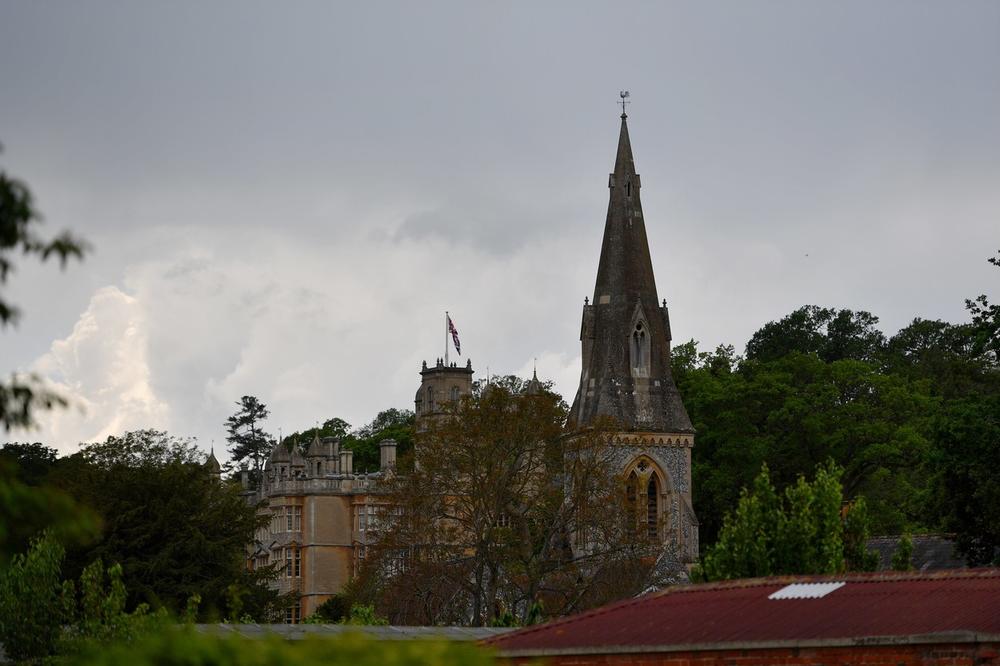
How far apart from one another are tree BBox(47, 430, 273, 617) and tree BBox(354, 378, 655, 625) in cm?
489

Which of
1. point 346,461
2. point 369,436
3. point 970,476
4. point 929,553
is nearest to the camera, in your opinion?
point 970,476

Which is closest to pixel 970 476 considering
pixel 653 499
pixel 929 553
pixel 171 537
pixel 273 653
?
pixel 929 553

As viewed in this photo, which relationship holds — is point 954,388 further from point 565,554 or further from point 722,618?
point 722,618

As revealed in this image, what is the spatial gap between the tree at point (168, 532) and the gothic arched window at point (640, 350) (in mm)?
32150

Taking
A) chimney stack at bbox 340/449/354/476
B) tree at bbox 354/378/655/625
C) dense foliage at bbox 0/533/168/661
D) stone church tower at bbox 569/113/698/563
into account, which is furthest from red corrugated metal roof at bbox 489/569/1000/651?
chimney stack at bbox 340/449/354/476

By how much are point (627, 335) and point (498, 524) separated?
107ft

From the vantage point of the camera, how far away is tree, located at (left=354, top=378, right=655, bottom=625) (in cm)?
5816

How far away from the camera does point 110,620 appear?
31.1m

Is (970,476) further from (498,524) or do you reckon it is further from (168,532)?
(168,532)

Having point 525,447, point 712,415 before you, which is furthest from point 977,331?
point 712,415

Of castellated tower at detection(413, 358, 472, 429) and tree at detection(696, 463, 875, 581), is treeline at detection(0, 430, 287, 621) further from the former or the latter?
castellated tower at detection(413, 358, 472, 429)

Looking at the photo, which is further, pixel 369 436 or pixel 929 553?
pixel 369 436

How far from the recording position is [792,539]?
3919 cm

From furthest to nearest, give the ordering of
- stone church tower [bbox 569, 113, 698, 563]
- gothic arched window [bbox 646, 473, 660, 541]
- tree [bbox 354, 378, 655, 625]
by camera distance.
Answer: stone church tower [bbox 569, 113, 698, 563] → gothic arched window [bbox 646, 473, 660, 541] → tree [bbox 354, 378, 655, 625]
